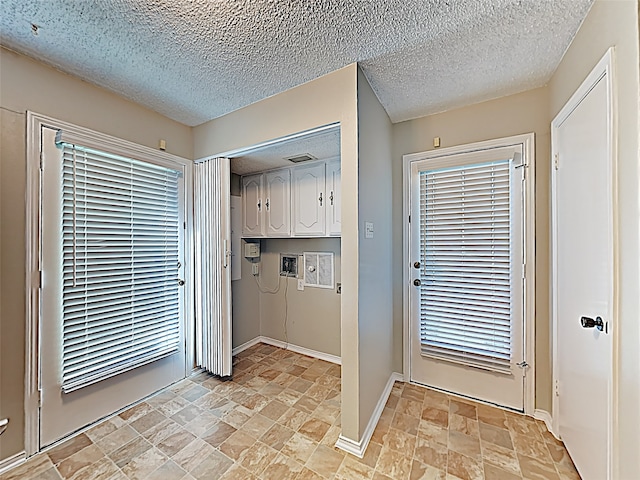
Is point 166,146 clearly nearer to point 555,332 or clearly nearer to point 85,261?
point 85,261

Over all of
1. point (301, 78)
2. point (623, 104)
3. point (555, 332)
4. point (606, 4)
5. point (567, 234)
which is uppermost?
point (301, 78)

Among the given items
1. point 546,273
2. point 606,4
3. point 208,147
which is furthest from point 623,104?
point 208,147

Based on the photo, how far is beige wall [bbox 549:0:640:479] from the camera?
3.19ft

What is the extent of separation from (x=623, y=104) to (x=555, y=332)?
4.75ft

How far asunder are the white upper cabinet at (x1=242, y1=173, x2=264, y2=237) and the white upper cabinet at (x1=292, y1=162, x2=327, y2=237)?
0.54 m

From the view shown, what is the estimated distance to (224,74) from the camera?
1.80 metres

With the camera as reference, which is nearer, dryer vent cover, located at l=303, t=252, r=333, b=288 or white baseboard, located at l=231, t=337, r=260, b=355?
dryer vent cover, located at l=303, t=252, r=333, b=288

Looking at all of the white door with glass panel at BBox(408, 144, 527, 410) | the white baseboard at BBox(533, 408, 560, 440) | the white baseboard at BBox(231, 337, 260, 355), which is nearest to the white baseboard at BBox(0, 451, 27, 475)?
A: the white baseboard at BBox(231, 337, 260, 355)

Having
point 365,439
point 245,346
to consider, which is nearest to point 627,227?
point 365,439

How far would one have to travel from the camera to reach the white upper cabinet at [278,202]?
10.3 ft

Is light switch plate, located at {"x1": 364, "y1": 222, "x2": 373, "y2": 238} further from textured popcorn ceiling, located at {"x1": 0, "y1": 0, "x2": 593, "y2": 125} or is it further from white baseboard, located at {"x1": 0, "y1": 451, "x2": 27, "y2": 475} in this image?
white baseboard, located at {"x1": 0, "y1": 451, "x2": 27, "y2": 475}

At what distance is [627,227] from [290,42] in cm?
183

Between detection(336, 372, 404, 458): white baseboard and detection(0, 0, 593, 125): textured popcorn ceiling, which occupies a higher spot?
detection(0, 0, 593, 125): textured popcorn ceiling

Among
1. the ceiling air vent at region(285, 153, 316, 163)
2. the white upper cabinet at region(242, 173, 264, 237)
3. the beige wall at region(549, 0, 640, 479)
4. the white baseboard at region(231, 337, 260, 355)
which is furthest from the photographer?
the white upper cabinet at region(242, 173, 264, 237)
